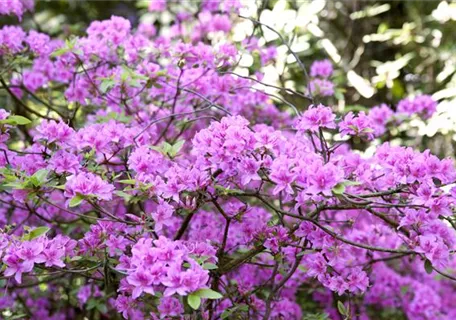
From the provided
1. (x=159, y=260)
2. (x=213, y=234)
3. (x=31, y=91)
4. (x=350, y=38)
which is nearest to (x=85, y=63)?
(x=31, y=91)

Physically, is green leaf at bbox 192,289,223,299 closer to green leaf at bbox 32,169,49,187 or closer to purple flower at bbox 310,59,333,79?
green leaf at bbox 32,169,49,187

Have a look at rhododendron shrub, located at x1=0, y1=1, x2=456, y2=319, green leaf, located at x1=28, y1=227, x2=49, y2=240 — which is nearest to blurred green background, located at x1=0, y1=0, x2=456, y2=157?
rhododendron shrub, located at x1=0, y1=1, x2=456, y2=319

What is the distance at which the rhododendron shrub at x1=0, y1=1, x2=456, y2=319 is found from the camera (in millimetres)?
1347

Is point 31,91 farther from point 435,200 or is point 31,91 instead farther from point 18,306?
point 435,200

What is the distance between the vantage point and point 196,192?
1451 mm

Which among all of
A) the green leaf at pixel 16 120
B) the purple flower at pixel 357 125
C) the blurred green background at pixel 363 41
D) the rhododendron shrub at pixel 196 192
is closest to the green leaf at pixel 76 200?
the rhododendron shrub at pixel 196 192

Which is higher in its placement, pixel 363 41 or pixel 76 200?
pixel 363 41

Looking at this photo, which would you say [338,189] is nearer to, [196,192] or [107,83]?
[196,192]

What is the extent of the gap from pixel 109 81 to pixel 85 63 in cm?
35

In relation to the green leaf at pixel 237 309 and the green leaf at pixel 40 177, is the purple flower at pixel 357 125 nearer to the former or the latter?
the green leaf at pixel 237 309

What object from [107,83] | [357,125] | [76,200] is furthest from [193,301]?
[107,83]

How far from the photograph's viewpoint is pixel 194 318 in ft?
4.83

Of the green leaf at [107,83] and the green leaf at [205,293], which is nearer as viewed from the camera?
the green leaf at [205,293]

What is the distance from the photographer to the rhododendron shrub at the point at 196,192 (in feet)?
4.42
